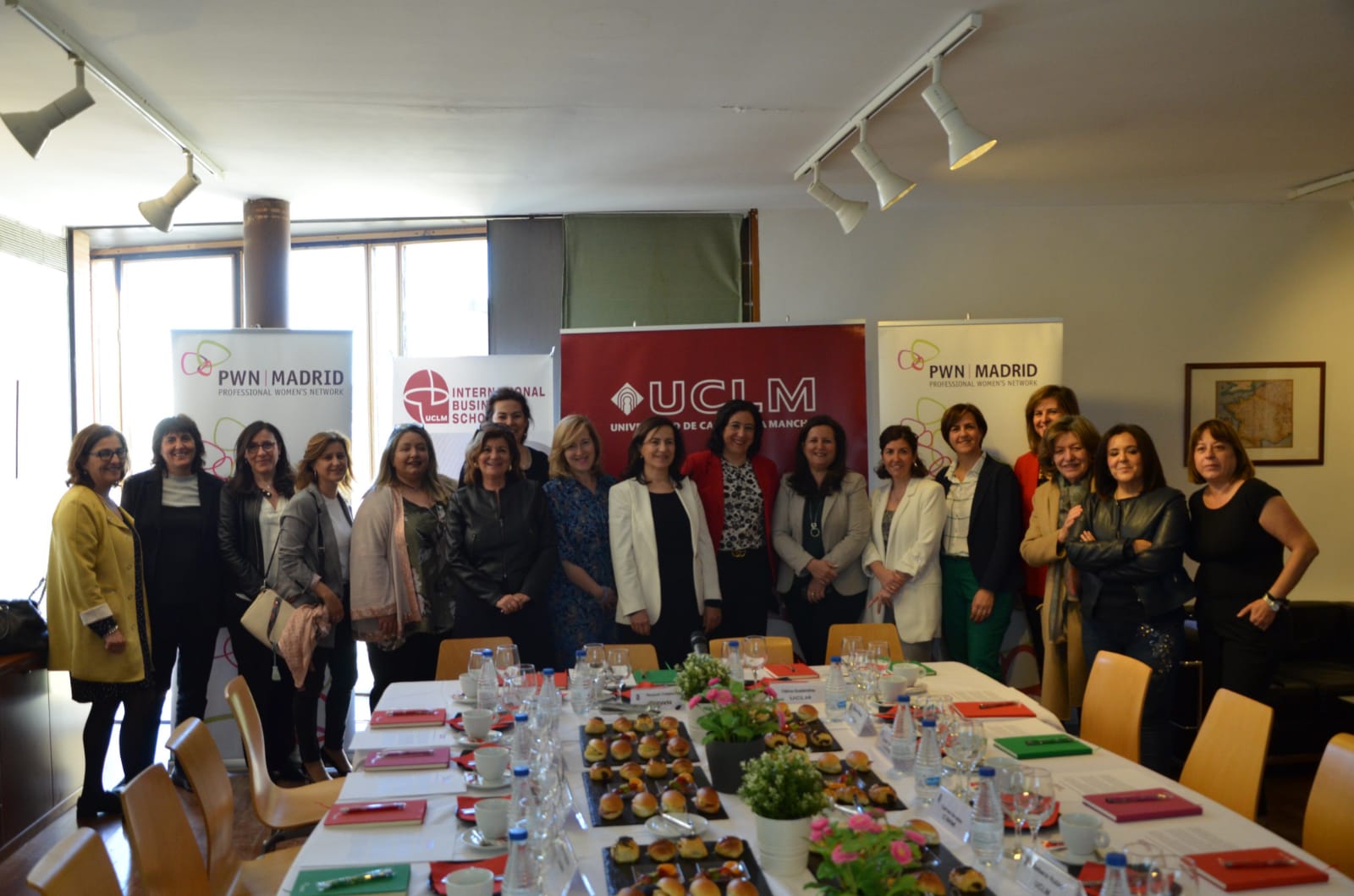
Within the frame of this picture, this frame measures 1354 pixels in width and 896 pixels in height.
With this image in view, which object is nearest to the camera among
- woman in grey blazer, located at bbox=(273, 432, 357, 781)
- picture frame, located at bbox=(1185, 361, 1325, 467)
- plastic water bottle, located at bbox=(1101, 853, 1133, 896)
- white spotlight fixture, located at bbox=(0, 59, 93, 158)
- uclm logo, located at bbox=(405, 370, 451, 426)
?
plastic water bottle, located at bbox=(1101, 853, 1133, 896)

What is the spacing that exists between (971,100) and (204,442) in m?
4.10

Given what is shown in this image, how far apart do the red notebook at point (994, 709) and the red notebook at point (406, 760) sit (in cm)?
146

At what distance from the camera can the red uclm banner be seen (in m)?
5.59

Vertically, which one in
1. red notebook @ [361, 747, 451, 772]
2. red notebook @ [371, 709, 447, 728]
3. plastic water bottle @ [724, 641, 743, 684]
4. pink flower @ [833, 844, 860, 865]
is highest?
pink flower @ [833, 844, 860, 865]

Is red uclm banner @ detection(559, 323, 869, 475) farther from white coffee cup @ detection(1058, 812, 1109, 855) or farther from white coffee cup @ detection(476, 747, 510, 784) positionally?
white coffee cup @ detection(1058, 812, 1109, 855)

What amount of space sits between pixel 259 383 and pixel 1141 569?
4.35 m

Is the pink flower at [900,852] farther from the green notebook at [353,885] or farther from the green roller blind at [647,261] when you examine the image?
the green roller blind at [647,261]

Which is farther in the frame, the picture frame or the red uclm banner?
the picture frame

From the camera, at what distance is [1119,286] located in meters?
6.33

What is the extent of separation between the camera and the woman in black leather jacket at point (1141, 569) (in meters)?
4.17

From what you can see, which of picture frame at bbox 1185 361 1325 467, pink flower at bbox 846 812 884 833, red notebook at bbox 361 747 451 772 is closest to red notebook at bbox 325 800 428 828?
red notebook at bbox 361 747 451 772

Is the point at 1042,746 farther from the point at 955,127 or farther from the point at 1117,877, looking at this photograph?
the point at 955,127

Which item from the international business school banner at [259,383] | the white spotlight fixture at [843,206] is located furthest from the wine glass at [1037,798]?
the international business school banner at [259,383]

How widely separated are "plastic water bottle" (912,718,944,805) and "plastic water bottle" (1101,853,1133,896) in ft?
2.32
